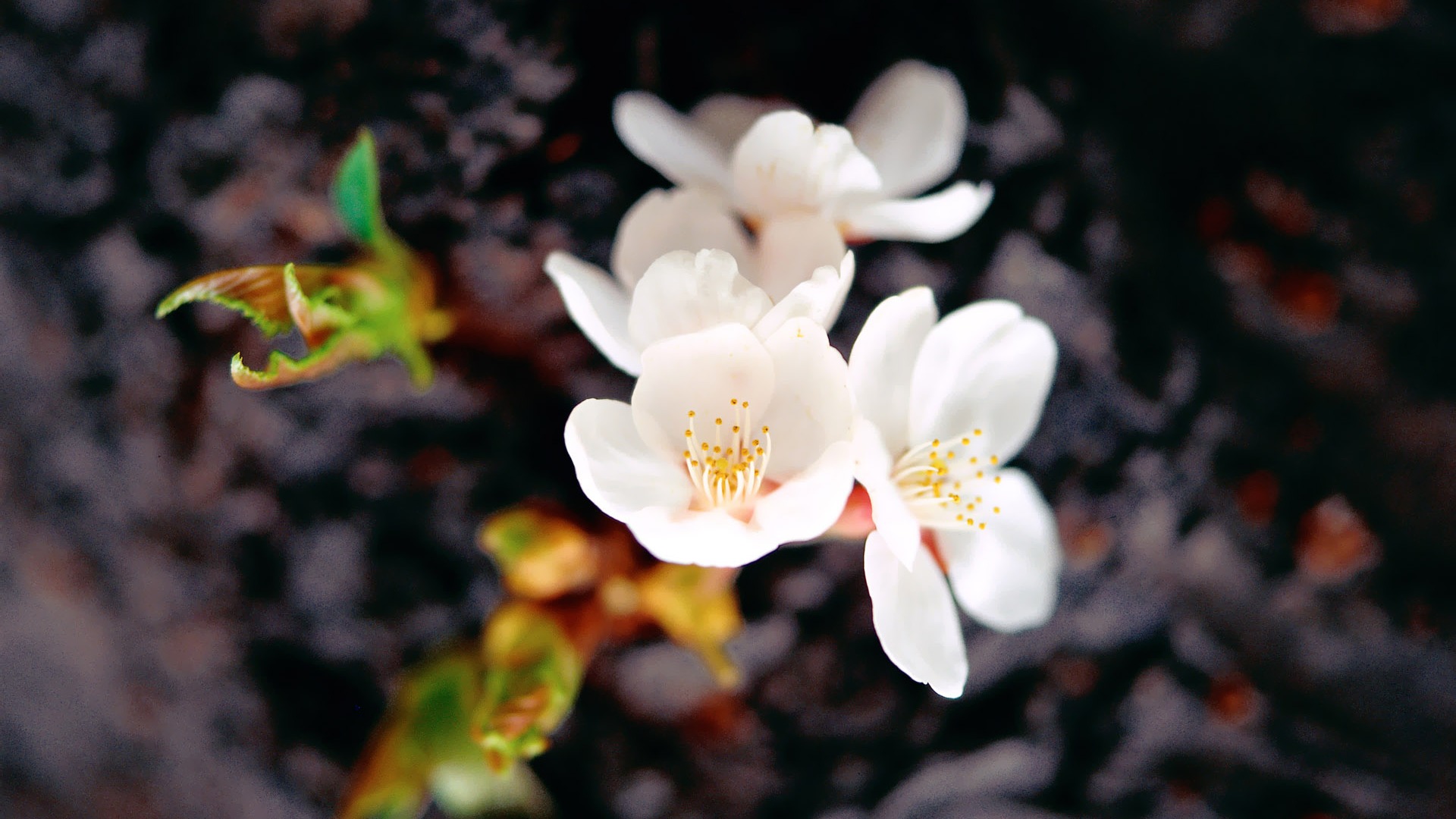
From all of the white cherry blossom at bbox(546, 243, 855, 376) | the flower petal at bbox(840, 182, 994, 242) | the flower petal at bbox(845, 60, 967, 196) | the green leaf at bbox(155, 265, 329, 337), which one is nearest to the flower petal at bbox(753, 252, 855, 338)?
the white cherry blossom at bbox(546, 243, 855, 376)

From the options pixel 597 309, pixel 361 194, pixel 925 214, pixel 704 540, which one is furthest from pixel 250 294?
pixel 925 214

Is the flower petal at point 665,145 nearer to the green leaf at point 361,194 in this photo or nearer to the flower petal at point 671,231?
the flower petal at point 671,231

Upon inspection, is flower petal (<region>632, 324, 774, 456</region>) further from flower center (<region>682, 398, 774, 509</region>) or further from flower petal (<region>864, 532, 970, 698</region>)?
flower petal (<region>864, 532, 970, 698</region>)

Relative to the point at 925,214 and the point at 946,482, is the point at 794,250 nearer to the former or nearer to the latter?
the point at 925,214

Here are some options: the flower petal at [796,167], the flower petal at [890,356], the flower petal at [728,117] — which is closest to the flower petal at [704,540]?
the flower petal at [890,356]

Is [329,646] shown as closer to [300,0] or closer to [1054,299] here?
[300,0]
